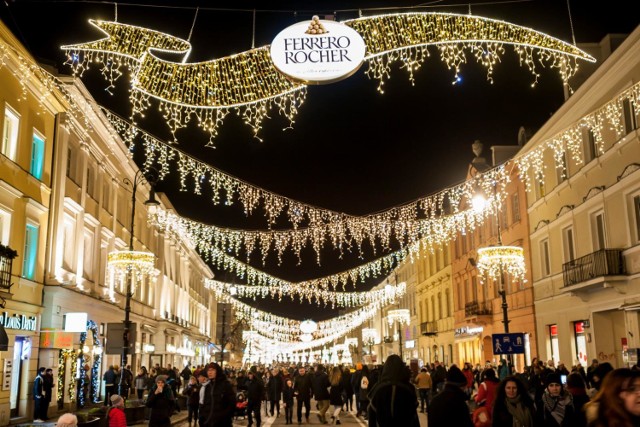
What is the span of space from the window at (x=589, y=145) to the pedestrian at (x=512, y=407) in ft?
60.7

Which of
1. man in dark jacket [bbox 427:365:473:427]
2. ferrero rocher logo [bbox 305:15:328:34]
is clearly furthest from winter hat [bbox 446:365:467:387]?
ferrero rocher logo [bbox 305:15:328:34]

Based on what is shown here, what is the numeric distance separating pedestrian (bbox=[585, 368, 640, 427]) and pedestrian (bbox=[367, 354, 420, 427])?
10.1ft

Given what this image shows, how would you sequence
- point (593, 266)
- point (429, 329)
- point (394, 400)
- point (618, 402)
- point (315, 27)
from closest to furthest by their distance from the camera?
point (618, 402)
point (394, 400)
point (315, 27)
point (593, 266)
point (429, 329)

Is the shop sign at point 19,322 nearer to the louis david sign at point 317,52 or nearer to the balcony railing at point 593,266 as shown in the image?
the louis david sign at point 317,52

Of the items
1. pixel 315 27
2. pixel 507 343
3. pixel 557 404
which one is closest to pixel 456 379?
pixel 557 404

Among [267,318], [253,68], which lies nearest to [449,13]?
[253,68]

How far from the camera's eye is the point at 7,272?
19.2m

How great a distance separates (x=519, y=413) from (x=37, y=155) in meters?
20.0

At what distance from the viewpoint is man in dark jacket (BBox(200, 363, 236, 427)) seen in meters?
10.2

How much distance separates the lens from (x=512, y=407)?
26.3 feet

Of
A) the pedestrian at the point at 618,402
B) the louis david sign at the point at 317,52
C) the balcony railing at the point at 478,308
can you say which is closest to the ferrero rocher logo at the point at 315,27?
the louis david sign at the point at 317,52

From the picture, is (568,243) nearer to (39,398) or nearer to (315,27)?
(315,27)

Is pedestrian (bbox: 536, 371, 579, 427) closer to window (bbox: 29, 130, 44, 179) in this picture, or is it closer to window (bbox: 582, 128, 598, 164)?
window (bbox: 582, 128, 598, 164)

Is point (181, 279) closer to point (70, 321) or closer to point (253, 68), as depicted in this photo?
point (70, 321)
